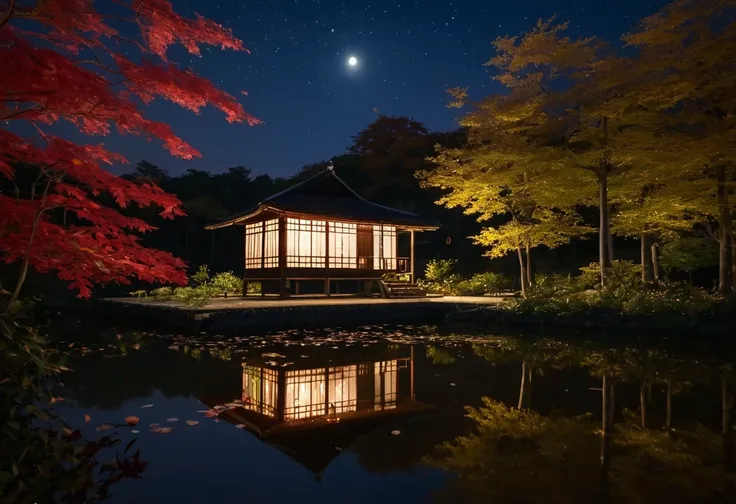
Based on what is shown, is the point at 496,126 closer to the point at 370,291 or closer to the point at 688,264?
the point at 370,291

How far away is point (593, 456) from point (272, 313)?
32.3 feet

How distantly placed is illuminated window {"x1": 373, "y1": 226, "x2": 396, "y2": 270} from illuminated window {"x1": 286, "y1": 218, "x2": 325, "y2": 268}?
8.03 feet

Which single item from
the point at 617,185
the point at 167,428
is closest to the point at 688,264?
the point at 617,185

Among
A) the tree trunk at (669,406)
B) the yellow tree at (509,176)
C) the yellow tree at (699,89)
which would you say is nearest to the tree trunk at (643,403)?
the tree trunk at (669,406)

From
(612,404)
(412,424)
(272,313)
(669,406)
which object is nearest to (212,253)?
(272,313)

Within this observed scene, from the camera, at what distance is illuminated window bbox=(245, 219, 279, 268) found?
18125 mm

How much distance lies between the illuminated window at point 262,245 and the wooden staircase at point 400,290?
13.1 ft

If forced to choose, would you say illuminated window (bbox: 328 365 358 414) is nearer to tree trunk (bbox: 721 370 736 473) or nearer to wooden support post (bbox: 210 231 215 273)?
tree trunk (bbox: 721 370 736 473)

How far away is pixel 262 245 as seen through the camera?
18875mm

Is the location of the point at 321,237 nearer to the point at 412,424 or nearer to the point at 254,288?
the point at 254,288

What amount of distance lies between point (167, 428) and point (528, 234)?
14605mm

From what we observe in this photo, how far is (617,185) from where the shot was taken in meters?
14.8

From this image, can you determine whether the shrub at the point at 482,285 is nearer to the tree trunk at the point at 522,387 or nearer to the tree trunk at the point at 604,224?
the tree trunk at the point at 604,224

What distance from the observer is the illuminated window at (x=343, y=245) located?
62.0 ft
